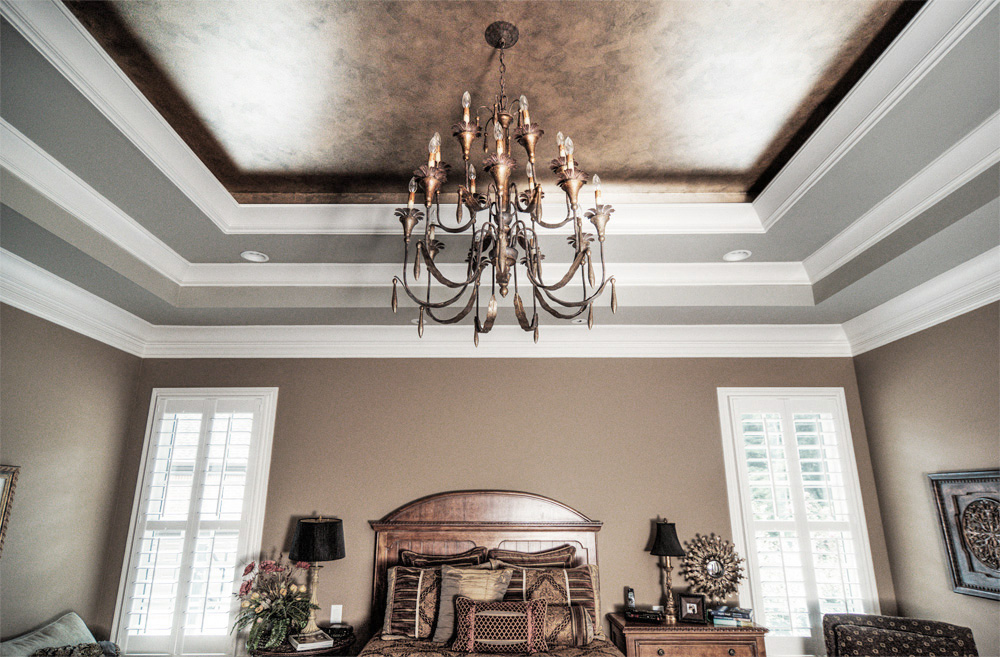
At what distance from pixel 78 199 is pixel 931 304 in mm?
4974

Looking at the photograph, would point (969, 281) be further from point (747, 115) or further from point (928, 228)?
point (747, 115)

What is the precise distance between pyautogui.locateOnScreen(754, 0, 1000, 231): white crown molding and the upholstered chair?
254 cm

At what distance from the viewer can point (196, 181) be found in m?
2.87

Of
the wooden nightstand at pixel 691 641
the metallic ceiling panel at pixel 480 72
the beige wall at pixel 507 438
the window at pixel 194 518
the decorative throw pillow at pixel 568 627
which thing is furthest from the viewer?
the beige wall at pixel 507 438

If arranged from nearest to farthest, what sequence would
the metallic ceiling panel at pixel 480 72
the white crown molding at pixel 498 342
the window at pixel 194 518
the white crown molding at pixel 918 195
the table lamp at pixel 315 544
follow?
the metallic ceiling panel at pixel 480 72
the white crown molding at pixel 918 195
the table lamp at pixel 315 544
the window at pixel 194 518
the white crown molding at pixel 498 342

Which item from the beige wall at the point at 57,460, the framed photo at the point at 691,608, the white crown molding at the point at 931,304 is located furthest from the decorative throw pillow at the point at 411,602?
the white crown molding at the point at 931,304

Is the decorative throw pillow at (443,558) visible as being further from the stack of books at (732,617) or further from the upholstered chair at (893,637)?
the upholstered chair at (893,637)

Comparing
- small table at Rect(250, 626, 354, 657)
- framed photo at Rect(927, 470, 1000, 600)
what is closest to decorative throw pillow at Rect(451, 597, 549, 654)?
small table at Rect(250, 626, 354, 657)

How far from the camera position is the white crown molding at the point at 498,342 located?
4312 millimetres

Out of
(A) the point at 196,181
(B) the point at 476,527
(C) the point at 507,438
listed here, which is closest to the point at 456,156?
(A) the point at 196,181

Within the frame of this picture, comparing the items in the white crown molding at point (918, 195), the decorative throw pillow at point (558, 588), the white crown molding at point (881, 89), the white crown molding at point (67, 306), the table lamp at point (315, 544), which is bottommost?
the decorative throw pillow at point (558, 588)

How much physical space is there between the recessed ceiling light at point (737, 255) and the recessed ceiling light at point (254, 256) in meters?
3.10

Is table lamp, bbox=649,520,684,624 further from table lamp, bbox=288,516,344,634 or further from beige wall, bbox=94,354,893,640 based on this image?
table lamp, bbox=288,516,344,634

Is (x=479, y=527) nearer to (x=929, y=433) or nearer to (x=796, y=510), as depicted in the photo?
(x=796, y=510)
